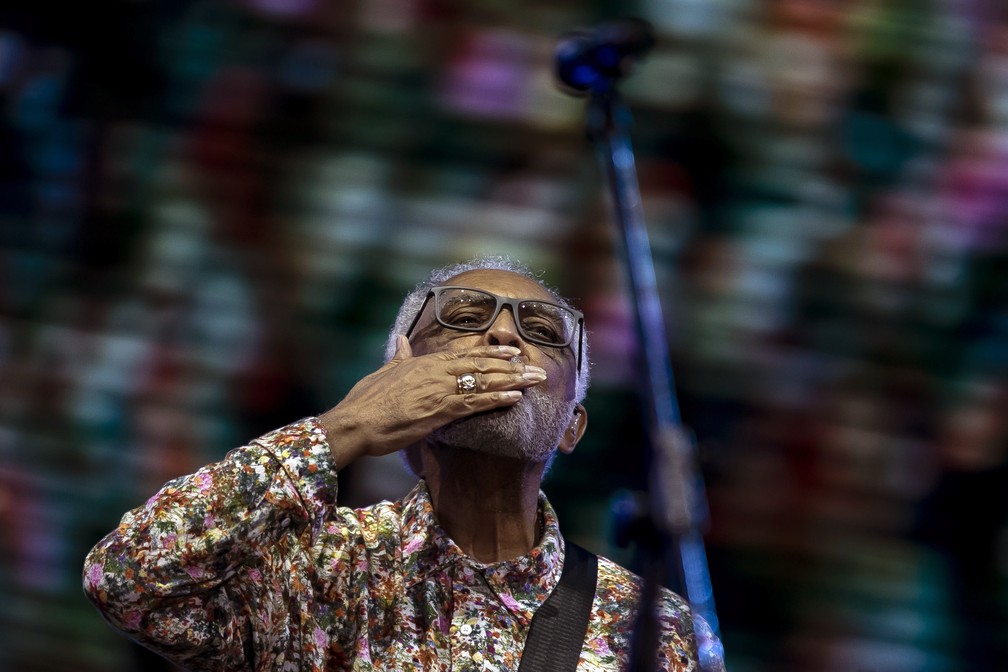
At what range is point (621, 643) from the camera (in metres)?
2.57

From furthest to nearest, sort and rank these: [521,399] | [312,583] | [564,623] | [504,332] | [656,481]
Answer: [504,332], [521,399], [564,623], [312,583], [656,481]

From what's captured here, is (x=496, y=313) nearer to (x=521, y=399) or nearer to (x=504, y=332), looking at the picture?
(x=504, y=332)

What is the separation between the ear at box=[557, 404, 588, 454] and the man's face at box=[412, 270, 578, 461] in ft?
0.30

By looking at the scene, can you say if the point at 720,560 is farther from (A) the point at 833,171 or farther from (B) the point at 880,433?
(A) the point at 833,171

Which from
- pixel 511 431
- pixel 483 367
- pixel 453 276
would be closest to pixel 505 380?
pixel 483 367

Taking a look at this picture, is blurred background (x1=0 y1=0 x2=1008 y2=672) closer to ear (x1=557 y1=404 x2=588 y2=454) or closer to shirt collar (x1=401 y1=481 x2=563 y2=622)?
ear (x1=557 y1=404 x2=588 y2=454)

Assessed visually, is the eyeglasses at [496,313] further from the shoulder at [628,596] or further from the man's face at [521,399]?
the shoulder at [628,596]

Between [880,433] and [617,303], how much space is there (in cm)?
93

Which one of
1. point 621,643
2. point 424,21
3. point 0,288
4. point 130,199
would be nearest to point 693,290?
point 424,21

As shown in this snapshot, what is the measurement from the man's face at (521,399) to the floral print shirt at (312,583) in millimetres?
209

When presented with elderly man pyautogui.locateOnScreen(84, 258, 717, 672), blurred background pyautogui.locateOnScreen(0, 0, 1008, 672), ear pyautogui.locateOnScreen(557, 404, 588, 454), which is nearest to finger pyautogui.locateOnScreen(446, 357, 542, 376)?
elderly man pyautogui.locateOnScreen(84, 258, 717, 672)

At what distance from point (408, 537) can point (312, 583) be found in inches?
11.4

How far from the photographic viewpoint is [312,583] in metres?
2.46

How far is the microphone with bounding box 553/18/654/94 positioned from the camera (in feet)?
6.28
